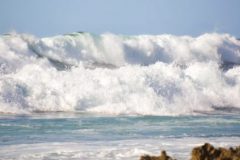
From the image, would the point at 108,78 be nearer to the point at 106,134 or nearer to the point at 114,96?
the point at 114,96

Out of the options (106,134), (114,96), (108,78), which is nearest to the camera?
(106,134)

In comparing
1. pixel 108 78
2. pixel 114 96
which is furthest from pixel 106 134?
pixel 108 78

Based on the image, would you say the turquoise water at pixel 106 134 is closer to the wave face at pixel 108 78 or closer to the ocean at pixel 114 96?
the ocean at pixel 114 96

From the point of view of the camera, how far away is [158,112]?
24953 millimetres

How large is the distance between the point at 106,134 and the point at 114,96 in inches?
379

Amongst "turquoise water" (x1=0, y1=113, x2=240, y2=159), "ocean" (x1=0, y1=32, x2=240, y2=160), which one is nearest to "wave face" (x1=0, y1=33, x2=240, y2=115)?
"ocean" (x1=0, y1=32, x2=240, y2=160)

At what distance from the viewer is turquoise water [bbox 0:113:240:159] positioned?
13609mm

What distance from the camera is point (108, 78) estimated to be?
92.7 feet

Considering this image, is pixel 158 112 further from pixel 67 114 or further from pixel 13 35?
Answer: pixel 13 35

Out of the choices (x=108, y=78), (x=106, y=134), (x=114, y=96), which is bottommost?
(x=106, y=134)

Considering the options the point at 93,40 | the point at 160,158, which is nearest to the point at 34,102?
the point at 93,40

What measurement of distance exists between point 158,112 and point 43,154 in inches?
481

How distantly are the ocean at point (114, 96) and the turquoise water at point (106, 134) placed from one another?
2cm

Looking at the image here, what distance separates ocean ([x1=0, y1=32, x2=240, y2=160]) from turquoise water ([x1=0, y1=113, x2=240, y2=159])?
0.08 ft
